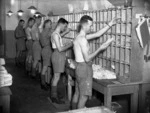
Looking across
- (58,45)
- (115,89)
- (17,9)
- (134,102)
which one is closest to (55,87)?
(58,45)

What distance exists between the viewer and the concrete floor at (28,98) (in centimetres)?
484

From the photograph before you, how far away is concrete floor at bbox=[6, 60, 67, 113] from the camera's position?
15.9 feet

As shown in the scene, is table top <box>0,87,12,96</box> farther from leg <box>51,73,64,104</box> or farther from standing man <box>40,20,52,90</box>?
standing man <box>40,20,52,90</box>

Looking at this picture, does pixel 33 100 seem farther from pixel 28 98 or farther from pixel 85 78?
pixel 85 78

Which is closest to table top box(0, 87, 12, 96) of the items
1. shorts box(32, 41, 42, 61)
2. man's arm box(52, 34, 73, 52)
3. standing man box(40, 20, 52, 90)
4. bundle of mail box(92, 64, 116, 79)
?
bundle of mail box(92, 64, 116, 79)

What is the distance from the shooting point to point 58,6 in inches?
470

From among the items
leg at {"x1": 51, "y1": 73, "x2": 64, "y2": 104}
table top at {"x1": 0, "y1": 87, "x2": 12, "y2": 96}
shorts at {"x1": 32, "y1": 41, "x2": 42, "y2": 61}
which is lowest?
leg at {"x1": 51, "y1": 73, "x2": 64, "y2": 104}

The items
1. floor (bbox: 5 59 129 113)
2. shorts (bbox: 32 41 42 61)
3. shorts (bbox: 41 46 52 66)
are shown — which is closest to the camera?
floor (bbox: 5 59 129 113)

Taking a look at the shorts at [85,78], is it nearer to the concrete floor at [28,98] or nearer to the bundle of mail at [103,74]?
the bundle of mail at [103,74]

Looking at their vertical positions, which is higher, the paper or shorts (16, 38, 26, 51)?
the paper

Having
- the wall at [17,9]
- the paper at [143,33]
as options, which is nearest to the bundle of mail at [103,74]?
the paper at [143,33]

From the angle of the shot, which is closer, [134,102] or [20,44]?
[134,102]

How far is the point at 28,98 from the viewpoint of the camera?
18.1 ft

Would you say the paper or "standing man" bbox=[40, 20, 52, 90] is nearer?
the paper
